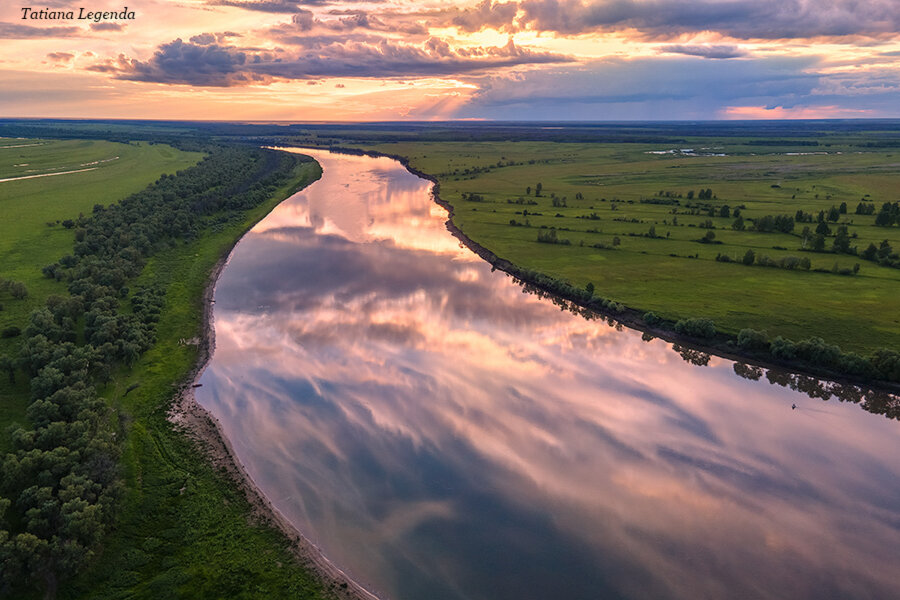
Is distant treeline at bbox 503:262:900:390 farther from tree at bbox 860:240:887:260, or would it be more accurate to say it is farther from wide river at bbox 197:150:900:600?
tree at bbox 860:240:887:260

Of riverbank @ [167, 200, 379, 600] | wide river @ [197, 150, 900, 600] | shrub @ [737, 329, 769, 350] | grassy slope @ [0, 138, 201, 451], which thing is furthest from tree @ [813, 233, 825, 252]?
grassy slope @ [0, 138, 201, 451]

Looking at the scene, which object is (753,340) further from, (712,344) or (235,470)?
(235,470)

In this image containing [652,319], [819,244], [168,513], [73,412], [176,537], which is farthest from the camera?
[819,244]

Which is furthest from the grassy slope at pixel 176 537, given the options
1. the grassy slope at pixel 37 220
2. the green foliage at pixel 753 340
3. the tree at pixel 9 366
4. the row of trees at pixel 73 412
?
the green foliage at pixel 753 340

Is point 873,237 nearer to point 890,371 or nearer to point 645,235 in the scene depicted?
point 645,235

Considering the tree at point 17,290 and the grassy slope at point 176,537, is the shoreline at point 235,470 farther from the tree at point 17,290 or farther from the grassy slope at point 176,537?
the tree at point 17,290

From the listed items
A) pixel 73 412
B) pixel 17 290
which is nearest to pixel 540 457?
pixel 73 412
